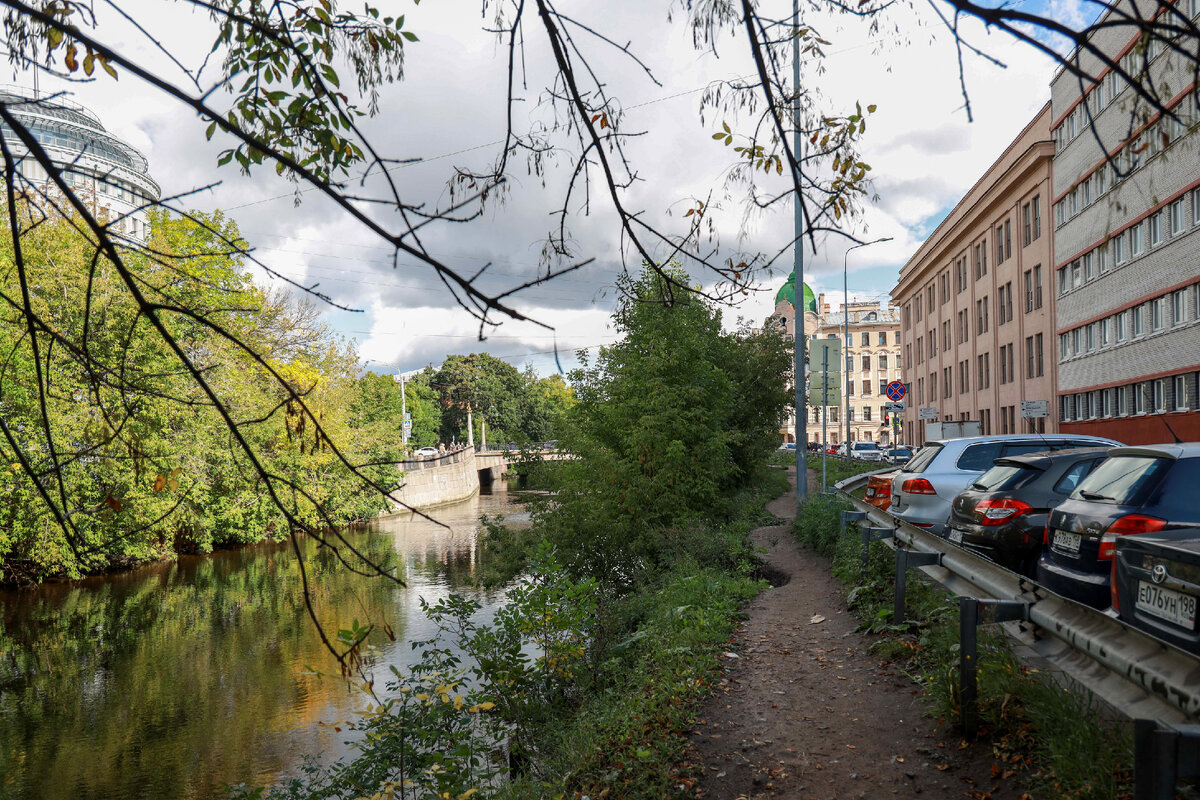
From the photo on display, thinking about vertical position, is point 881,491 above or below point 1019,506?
below

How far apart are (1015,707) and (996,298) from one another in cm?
4628

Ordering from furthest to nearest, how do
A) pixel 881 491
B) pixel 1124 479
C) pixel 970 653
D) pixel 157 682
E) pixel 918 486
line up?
pixel 157 682 < pixel 881 491 < pixel 918 486 < pixel 1124 479 < pixel 970 653

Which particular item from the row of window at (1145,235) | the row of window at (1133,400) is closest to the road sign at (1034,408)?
the row of window at (1133,400)

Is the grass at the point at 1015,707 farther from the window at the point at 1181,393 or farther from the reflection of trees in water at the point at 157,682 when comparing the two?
the window at the point at 1181,393

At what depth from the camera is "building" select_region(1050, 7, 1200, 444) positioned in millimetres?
26875

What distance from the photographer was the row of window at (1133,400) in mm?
28031

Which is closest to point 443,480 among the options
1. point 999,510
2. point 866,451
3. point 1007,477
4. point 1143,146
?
point 866,451

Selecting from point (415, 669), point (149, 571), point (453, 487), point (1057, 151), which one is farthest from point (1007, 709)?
point (453, 487)

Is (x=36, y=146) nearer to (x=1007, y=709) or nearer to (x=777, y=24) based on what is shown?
(x=777, y=24)

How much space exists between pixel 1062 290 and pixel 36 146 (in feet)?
138

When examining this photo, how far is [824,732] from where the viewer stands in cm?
588

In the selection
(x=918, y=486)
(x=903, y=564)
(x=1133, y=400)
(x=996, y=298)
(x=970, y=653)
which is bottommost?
(x=970, y=653)

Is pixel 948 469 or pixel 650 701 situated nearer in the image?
pixel 650 701

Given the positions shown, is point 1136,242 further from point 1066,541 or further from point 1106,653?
point 1106,653
